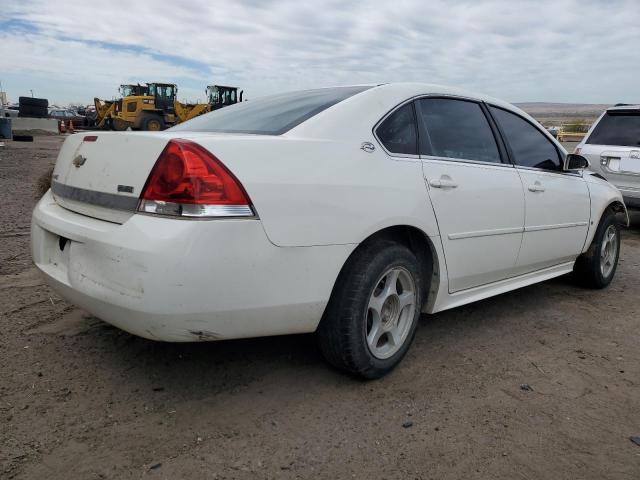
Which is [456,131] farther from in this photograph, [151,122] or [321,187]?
[151,122]

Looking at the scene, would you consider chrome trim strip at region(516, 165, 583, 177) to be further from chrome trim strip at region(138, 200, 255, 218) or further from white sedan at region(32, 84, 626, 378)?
chrome trim strip at region(138, 200, 255, 218)

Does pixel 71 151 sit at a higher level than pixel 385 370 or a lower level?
higher

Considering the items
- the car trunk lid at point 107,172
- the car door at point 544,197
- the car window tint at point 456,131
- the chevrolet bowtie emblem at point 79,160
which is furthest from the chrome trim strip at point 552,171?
the chevrolet bowtie emblem at point 79,160

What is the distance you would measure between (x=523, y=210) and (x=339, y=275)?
1652 mm

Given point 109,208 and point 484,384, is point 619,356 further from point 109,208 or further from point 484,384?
point 109,208

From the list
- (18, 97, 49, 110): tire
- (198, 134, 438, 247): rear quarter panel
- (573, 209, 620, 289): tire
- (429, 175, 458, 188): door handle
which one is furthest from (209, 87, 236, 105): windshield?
(198, 134, 438, 247): rear quarter panel

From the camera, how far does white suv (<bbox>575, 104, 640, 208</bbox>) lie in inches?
271

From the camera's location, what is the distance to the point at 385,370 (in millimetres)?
2725

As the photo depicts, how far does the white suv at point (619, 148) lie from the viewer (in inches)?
271

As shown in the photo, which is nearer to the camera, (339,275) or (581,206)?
(339,275)

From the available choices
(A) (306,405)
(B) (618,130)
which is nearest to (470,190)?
(A) (306,405)

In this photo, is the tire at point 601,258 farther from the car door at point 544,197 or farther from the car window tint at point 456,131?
the car window tint at point 456,131

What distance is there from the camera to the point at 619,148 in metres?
7.00

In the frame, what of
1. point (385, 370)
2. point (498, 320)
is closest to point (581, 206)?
point (498, 320)
